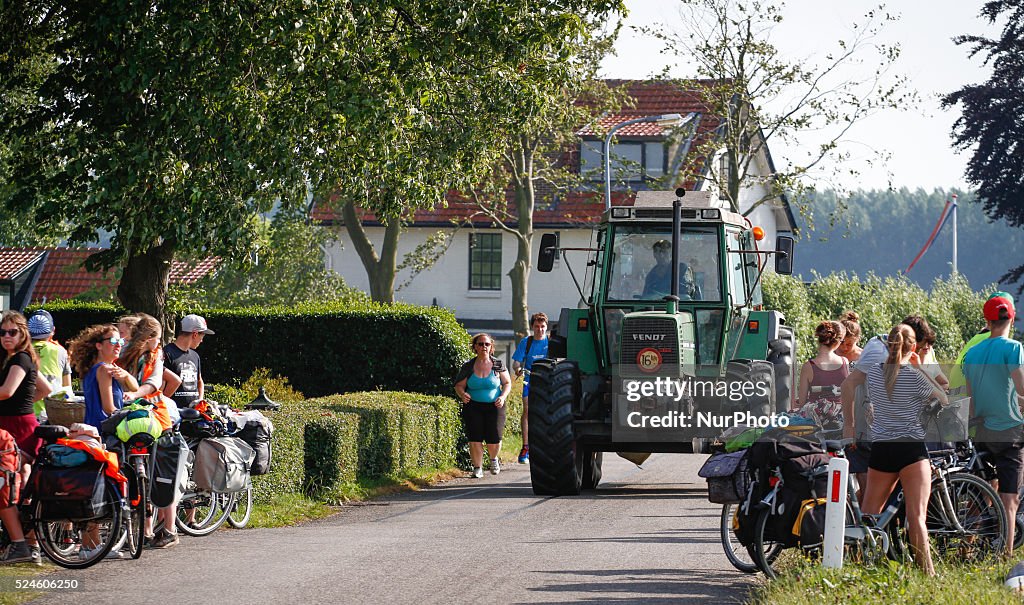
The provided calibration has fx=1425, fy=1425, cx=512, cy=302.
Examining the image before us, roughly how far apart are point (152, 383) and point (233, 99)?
618cm

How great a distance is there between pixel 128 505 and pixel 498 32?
9817 millimetres

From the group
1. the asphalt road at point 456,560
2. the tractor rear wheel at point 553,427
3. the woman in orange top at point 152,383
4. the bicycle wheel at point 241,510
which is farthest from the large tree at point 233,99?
the woman in orange top at point 152,383

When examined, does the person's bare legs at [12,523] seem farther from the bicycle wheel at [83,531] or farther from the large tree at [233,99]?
the large tree at [233,99]

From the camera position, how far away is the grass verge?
780cm

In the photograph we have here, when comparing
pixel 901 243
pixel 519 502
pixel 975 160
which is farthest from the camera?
pixel 901 243

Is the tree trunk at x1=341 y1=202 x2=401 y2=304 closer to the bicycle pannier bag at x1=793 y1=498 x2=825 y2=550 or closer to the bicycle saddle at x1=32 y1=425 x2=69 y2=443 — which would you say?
the bicycle saddle at x1=32 y1=425 x2=69 y2=443

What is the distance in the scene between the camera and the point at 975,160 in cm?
3966

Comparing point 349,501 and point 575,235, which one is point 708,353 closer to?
point 349,501

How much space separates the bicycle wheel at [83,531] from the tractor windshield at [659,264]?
280 inches

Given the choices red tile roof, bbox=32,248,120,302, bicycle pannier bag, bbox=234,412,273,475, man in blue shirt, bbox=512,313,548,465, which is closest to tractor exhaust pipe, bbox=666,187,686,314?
man in blue shirt, bbox=512,313,548,465

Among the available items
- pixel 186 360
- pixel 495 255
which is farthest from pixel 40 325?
pixel 495 255

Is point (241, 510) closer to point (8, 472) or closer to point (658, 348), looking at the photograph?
point (8, 472)

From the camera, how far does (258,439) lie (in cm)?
1207

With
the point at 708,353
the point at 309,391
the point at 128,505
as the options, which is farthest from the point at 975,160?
the point at 128,505
